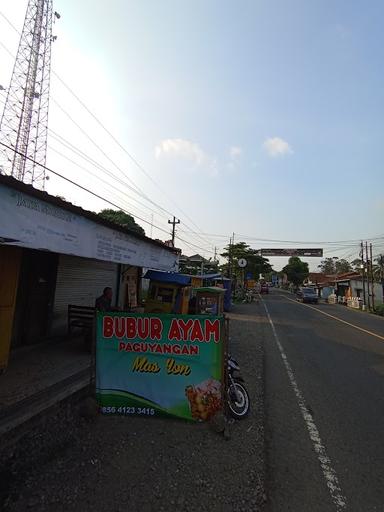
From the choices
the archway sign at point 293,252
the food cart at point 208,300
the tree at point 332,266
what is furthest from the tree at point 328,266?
the food cart at point 208,300

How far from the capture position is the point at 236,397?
5461 millimetres

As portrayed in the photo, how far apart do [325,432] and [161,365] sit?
2.52 metres

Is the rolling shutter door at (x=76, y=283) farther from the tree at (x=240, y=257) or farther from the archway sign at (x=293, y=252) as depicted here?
the archway sign at (x=293, y=252)

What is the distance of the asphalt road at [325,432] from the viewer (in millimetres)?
3463

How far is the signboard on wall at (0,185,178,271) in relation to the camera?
17.6 feet

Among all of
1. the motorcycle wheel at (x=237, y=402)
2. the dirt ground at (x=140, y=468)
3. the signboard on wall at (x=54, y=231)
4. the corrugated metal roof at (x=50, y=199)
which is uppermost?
the corrugated metal roof at (x=50, y=199)

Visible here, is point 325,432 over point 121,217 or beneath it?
beneath

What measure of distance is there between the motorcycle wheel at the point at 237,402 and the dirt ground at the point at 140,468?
0.13 metres

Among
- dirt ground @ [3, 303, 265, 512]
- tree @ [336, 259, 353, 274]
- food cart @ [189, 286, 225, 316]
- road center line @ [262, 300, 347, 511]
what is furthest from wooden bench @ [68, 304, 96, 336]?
tree @ [336, 259, 353, 274]

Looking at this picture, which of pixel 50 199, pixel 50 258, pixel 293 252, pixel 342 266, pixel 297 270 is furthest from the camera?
pixel 342 266

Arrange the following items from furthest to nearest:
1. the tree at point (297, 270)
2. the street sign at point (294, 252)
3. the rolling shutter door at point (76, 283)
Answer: the tree at point (297, 270)
the street sign at point (294, 252)
the rolling shutter door at point (76, 283)

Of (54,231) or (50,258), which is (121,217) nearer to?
(50,258)

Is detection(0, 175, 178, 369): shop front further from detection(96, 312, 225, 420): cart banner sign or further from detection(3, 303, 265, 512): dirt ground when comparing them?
detection(3, 303, 265, 512): dirt ground

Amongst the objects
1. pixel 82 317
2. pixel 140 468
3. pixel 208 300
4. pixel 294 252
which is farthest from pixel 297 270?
pixel 140 468
